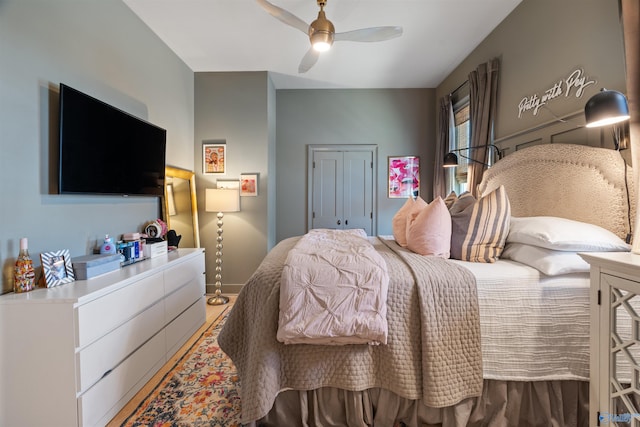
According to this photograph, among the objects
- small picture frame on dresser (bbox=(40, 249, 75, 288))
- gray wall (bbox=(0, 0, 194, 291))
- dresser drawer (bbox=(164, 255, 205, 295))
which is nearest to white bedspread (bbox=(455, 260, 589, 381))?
dresser drawer (bbox=(164, 255, 205, 295))

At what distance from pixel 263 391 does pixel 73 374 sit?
0.89 metres

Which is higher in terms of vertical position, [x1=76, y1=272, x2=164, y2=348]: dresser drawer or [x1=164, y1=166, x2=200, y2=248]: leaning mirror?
[x1=164, y1=166, x2=200, y2=248]: leaning mirror

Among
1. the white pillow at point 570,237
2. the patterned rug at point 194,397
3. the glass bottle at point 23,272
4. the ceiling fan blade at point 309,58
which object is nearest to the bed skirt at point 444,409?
the patterned rug at point 194,397

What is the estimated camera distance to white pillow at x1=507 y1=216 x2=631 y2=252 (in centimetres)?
136

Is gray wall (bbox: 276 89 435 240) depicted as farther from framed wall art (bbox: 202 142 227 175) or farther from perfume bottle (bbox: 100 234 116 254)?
perfume bottle (bbox: 100 234 116 254)

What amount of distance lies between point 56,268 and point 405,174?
385 centimetres

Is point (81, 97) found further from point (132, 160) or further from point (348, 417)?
point (348, 417)

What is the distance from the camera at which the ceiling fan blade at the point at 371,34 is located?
2045 millimetres

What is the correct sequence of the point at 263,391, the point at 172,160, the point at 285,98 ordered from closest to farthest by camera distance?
the point at 263,391 < the point at 172,160 < the point at 285,98

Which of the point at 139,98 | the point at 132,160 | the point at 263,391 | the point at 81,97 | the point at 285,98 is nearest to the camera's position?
the point at 263,391

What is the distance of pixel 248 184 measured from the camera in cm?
353

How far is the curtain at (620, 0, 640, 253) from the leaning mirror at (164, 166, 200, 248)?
10.7ft

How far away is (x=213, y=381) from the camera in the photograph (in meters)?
1.77

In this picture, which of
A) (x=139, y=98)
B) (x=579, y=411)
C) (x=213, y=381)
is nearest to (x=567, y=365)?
(x=579, y=411)
